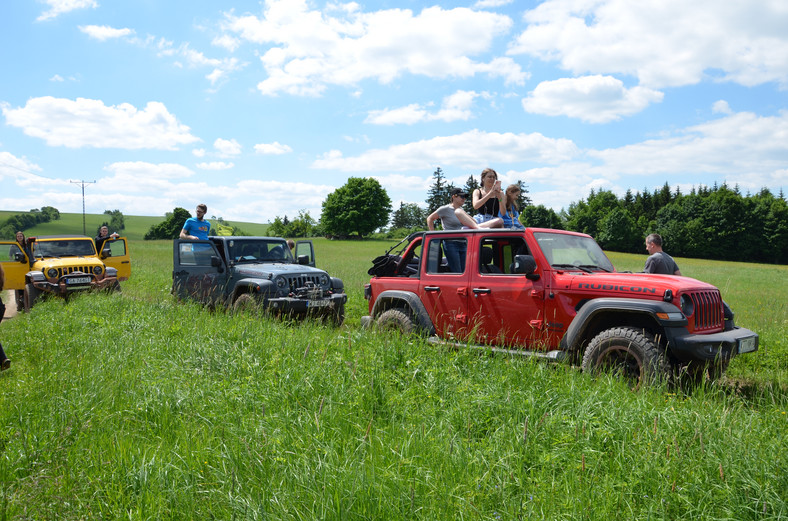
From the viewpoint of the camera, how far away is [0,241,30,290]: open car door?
13555mm

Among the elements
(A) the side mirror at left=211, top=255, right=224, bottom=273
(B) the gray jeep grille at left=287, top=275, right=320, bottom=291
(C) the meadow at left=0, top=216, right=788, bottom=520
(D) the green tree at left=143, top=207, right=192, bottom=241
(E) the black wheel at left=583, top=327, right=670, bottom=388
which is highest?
(D) the green tree at left=143, top=207, right=192, bottom=241

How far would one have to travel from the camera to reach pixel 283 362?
203 inches

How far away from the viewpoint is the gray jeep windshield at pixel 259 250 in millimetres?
10516

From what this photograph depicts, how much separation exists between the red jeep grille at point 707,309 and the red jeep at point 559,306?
0.01 m

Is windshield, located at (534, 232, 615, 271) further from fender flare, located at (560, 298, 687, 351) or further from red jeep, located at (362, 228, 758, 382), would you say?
fender flare, located at (560, 298, 687, 351)

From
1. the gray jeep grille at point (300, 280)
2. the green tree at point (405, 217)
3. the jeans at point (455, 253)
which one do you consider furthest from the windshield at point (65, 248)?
the green tree at point (405, 217)

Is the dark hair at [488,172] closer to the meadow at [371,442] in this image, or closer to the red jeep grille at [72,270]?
the meadow at [371,442]

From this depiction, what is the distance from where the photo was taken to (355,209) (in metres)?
95.1

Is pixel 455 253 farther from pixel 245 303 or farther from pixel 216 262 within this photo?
pixel 216 262

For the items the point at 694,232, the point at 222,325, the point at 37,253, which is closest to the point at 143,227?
the point at 694,232

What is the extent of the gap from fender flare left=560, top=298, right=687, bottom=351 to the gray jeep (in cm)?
510

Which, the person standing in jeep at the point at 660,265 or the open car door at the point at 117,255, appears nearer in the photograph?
the person standing in jeep at the point at 660,265

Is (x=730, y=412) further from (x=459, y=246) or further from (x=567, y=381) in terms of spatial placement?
(x=459, y=246)

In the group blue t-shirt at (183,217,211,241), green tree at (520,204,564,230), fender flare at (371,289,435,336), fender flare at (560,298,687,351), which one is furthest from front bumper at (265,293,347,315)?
green tree at (520,204,564,230)
